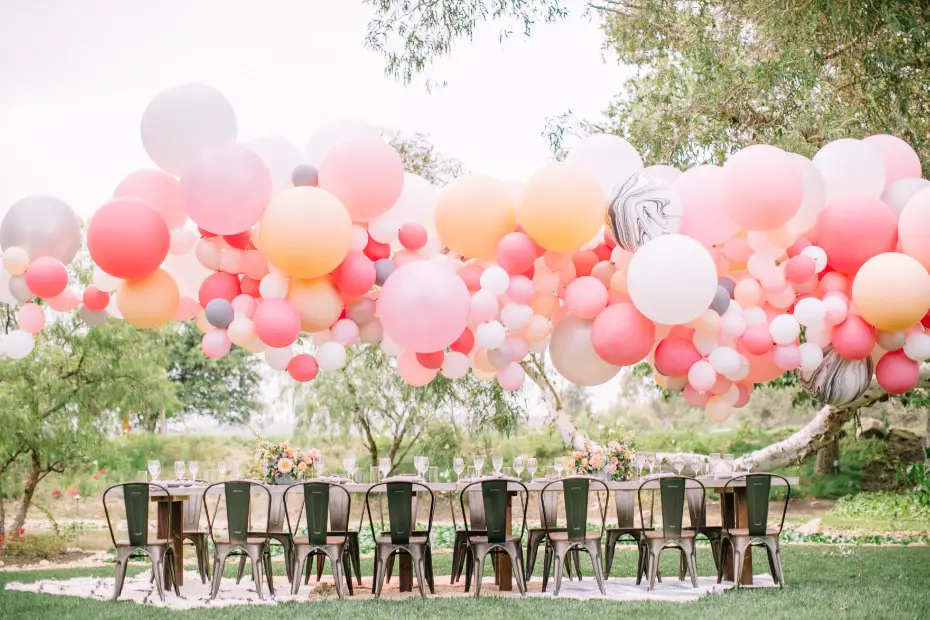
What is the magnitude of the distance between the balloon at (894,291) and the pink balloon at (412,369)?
2.18 meters

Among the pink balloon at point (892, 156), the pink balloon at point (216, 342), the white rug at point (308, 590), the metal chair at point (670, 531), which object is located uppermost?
the pink balloon at point (892, 156)

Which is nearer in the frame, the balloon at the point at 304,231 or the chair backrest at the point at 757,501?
the balloon at the point at 304,231

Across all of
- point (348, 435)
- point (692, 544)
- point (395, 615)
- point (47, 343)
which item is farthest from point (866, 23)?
point (348, 435)

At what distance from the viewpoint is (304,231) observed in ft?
13.3

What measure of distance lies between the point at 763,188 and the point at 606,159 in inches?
38.1

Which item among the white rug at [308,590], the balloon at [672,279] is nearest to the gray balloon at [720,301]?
the balloon at [672,279]

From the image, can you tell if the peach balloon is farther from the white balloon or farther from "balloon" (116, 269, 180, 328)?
"balloon" (116, 269, 180, 328)

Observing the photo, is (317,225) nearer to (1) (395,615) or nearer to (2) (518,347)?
(2) (518,347)

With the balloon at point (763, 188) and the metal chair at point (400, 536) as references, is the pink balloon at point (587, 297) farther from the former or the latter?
the metal chair at point (400, 536)

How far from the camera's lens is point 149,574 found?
7754mm

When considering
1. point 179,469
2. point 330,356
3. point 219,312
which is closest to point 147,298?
point 219,312

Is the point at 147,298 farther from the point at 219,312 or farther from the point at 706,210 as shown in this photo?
the point at 706,210

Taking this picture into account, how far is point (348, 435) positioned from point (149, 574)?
7.00 metres

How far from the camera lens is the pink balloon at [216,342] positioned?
14.5 feet
